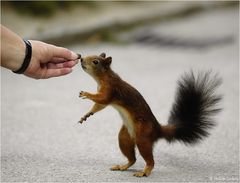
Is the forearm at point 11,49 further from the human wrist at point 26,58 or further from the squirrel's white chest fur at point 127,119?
the squirrel's white chest fur at point 127,119

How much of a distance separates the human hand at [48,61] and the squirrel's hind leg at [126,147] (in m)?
0.49

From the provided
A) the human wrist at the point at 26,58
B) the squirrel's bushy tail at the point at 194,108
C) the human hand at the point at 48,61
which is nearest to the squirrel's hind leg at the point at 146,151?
the squirrel's bushy tail at the point at 194,108

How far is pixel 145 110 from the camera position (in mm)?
3383

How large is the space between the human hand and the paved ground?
0.54m

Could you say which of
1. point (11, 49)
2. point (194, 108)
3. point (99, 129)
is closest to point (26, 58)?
point (11, 49)

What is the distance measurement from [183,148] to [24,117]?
136cm

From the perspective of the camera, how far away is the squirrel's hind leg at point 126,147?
11.3 feet

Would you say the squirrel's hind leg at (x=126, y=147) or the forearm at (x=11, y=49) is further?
the squirrel's hind leg at (x=126, y=147)

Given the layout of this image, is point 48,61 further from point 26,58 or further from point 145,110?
point 145,110

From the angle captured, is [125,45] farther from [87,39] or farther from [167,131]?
[167,131]

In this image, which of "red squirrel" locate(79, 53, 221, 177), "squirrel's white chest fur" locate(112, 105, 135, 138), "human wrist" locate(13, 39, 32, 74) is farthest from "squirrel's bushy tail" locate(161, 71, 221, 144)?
"human wrist" locate(13, 39, 32, 74)

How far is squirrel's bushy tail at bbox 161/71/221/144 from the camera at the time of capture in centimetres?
368

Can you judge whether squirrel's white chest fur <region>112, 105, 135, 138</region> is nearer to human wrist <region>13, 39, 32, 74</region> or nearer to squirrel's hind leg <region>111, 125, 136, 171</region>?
squirrel's hind leg <region>111, 125, 136, 171</region>

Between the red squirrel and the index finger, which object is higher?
the index finger
